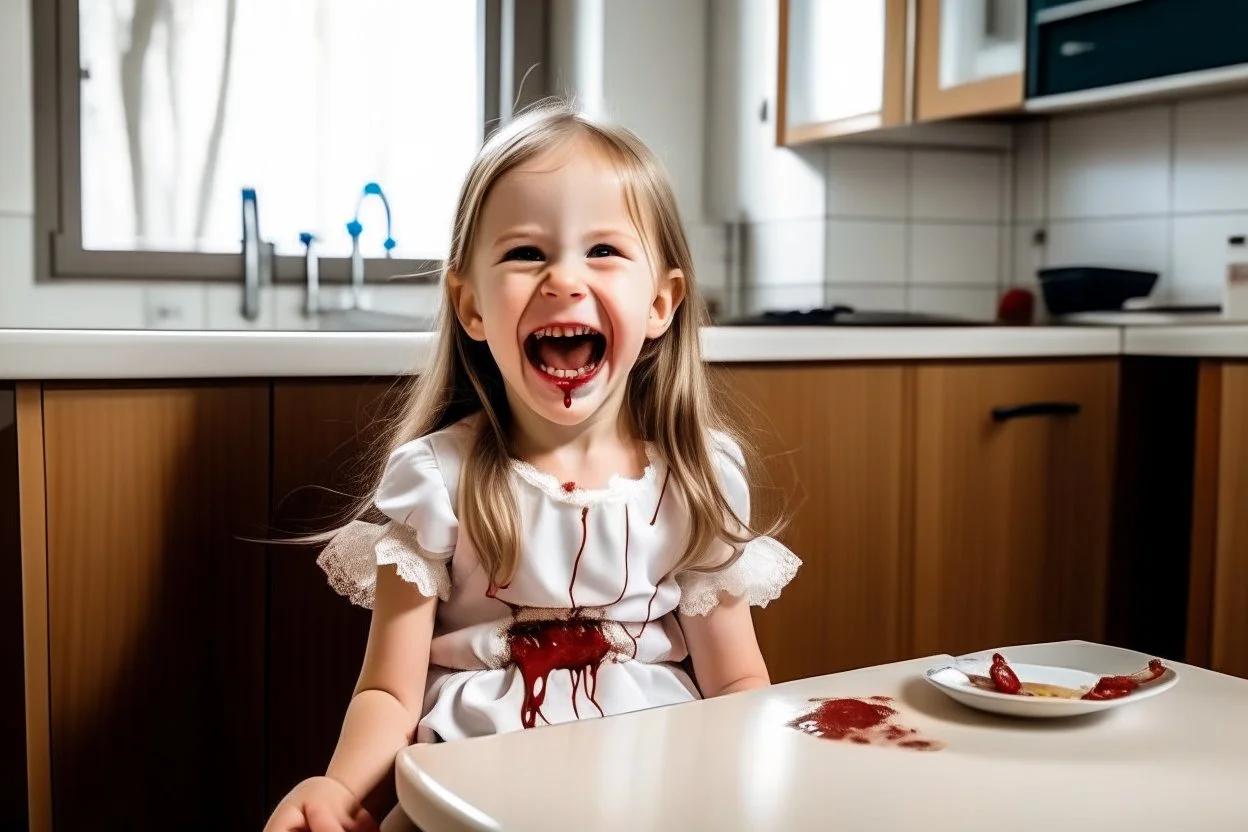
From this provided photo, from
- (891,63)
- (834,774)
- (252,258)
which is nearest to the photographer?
(834,774)

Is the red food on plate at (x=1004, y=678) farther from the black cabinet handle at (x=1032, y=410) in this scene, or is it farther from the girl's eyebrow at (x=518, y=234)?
the black cabinet handle at (x=1032, y=410)

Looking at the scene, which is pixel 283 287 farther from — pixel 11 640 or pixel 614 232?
pixel 614 232

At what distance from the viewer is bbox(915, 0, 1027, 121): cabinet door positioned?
222cm

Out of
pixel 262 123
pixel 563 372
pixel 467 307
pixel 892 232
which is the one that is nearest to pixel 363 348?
pixel 467 307

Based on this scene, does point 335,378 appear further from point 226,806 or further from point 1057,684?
point 1057,684

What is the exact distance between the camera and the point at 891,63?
2441mm

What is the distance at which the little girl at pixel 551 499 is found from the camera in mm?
1039

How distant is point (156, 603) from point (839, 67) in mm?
1755

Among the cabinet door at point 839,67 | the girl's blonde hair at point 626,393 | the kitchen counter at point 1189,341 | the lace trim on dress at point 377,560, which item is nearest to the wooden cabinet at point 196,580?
the girl's blonde hair at point 626,393

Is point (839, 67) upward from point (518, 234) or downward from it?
upward

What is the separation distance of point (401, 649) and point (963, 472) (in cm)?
100

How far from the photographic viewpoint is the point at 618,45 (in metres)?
2.83

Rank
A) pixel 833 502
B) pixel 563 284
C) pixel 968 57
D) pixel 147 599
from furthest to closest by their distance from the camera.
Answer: pixel 968 57 → pixel 833 502 → pixel 147 599 → pixel 563 284

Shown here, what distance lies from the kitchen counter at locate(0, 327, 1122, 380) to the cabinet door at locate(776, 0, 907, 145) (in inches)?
35.3
